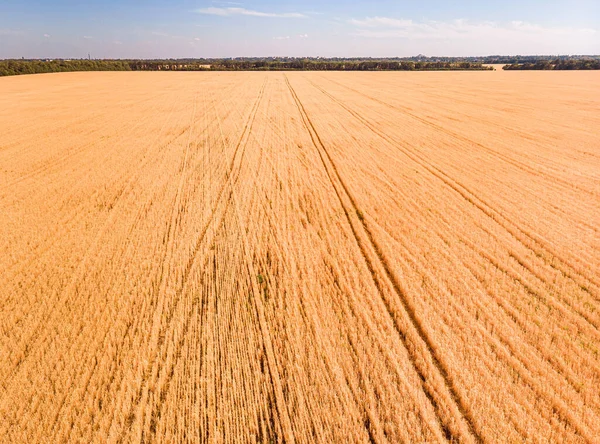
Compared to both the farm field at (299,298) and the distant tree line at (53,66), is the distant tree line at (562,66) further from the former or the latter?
the distant tree line at (53,66)

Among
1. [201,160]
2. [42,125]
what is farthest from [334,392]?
[42,125]

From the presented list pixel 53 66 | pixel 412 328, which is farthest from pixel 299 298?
pixel 53 66

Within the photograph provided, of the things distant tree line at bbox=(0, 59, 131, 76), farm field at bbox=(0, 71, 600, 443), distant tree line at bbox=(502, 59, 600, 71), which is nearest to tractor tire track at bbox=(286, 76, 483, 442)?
farm field at bbox=(0, 71, 600, 443)

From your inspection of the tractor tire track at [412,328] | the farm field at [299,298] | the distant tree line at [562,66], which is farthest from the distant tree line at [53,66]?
the distant tree line at [562,66]

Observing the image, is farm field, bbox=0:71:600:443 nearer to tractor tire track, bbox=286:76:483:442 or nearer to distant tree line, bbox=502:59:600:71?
tractor tire track, bbox=286:76:483:442

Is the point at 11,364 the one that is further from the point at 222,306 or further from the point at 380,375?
the point at 380,375

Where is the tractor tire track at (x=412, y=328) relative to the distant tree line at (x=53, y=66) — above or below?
below
